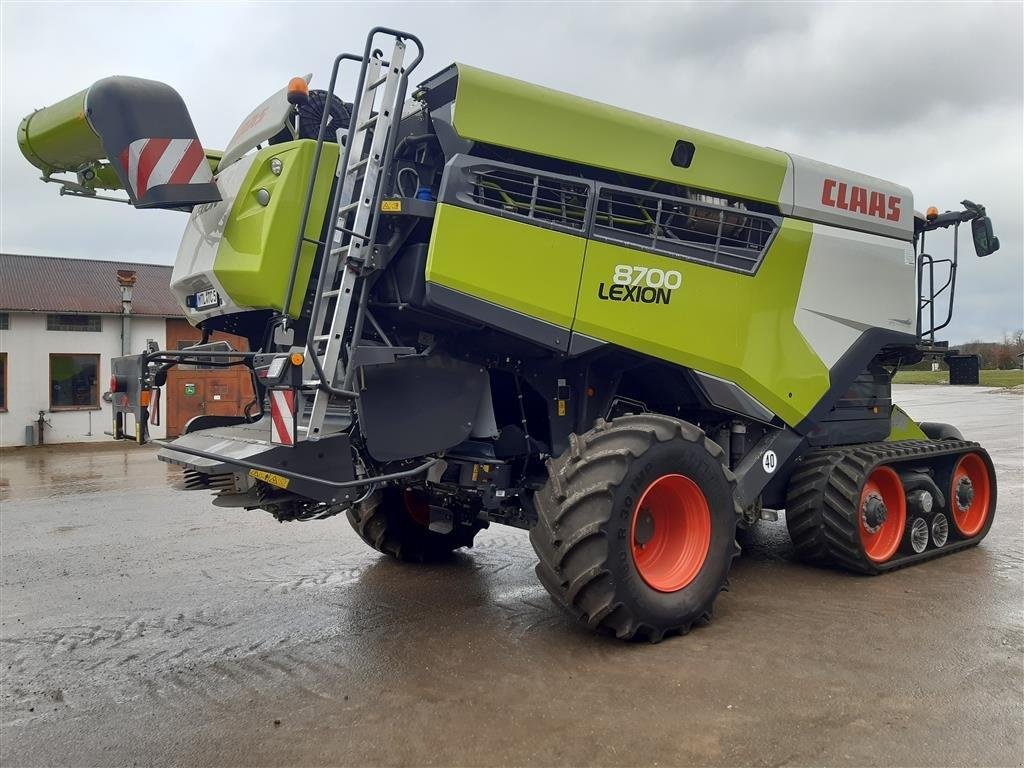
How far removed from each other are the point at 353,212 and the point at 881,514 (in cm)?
438

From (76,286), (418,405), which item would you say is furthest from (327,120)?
(76,286)

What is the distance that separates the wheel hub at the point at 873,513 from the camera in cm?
593

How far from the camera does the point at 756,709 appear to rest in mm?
3719

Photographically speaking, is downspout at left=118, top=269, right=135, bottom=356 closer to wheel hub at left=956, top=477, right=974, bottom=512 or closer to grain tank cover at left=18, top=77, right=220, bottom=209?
grain tank cover at left=18, top=77, right=220, bottom=209

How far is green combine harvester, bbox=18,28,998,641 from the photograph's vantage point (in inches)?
166

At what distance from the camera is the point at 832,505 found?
5.83 metres

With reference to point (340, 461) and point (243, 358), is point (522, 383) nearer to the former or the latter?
point (340, 461)

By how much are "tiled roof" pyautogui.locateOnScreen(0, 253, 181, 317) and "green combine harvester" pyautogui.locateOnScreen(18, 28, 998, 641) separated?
53.8 feet

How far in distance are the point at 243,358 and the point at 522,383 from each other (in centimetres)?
167

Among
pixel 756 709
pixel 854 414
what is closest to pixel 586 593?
pixel 756 709

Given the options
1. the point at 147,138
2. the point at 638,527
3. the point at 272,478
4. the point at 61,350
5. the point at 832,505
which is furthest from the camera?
the point at 61,350

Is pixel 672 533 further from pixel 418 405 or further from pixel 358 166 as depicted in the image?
pixel 358 166

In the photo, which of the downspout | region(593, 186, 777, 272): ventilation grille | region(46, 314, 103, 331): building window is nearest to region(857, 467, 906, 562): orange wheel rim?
region(593, 186, 777, 272): ventilation grille

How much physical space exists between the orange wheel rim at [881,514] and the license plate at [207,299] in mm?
4538
